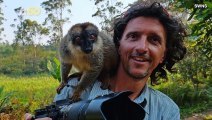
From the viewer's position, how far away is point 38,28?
32.9 meters

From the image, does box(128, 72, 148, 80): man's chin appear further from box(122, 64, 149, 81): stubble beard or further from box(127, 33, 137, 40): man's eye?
box(127, 33, 137, 40): man's eye

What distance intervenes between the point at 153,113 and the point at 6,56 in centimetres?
3561

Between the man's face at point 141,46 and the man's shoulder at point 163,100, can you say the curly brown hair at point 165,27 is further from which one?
the man's shoulder at point 163,100

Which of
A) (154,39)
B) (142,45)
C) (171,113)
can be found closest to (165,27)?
(154,39)

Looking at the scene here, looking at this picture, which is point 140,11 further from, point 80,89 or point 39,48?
point 39,48

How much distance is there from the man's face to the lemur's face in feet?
3.15

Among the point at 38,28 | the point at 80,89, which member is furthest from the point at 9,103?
the point at 38,28

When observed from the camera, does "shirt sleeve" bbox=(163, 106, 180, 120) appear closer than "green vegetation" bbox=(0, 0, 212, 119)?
Yes

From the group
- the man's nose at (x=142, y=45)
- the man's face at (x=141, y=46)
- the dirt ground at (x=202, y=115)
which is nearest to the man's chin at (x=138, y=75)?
the man's face at (x=141, y=46)

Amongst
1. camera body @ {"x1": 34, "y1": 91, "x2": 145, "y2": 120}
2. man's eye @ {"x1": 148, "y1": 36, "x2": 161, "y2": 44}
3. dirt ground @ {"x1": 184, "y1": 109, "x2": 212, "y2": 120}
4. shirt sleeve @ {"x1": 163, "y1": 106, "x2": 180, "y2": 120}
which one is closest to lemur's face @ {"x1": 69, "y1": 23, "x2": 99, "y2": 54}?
man's eye @ {"x1": 148, "y1": 36, "x2": 161, "y2": 44}

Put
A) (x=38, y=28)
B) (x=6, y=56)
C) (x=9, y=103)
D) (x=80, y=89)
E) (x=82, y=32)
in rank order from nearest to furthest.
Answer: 1. (x=80, y=89)
2. (x=82, y=32)
3. (x=9, y=103)
4. (x=38, y=28)
5. (x=6, y=56)

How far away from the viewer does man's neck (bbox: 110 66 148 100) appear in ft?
7.69

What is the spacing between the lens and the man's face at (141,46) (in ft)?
7.32

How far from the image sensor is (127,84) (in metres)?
2.37
